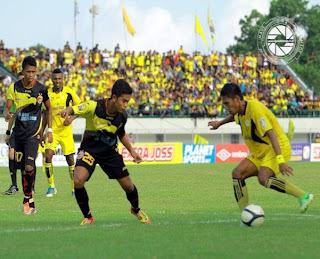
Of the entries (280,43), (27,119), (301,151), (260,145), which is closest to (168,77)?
(280,43)

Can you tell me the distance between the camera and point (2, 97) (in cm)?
4562

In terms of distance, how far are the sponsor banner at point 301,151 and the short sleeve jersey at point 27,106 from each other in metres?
32.4

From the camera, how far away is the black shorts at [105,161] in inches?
443

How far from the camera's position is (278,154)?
10969 millimetres

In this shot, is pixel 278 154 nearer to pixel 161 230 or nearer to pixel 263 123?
pixel 263 123

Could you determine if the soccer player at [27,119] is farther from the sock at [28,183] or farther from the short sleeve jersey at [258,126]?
the short sleeve jersey at [258,126]

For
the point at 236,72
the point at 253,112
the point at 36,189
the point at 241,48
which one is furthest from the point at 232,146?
the point at 241,48

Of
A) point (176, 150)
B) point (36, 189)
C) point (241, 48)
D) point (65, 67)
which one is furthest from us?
point (241, 48)

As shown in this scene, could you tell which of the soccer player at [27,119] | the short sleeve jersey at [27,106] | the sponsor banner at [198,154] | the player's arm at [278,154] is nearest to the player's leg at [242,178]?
the player's arm at [278,154]

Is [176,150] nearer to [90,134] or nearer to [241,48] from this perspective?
[90,134]

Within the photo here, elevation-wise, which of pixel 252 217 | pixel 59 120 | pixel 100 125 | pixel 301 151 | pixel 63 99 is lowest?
pixel 301 151

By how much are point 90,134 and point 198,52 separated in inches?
1734

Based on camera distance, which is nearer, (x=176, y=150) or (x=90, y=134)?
(x=90, y=134)

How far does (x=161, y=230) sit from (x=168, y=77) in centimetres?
4152
